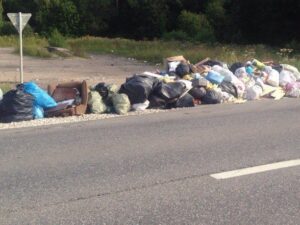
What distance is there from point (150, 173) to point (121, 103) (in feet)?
18.3

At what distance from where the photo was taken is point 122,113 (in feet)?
40.2

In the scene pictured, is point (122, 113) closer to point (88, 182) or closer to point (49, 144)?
point (49, 144)

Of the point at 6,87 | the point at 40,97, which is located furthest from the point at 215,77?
the point at 6,87

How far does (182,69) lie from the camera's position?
14992 millimetres

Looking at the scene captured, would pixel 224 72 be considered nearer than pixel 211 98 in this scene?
No

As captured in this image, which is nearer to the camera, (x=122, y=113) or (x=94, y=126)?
(x=94, y=126)

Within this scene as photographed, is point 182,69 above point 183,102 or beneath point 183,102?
above

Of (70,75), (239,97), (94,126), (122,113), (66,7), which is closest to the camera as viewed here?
(94,126)

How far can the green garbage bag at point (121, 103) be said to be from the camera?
40.4ft

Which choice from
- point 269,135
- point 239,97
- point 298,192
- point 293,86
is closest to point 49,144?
point 269,135

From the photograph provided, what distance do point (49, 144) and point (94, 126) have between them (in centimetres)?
179

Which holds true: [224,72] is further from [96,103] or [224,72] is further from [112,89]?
[96,103]

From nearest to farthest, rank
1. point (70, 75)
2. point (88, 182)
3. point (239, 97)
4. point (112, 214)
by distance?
point (112, 214), point (88, 182), point (239, 97), point (70, 75)

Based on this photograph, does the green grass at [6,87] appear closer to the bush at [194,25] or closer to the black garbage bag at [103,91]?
the black garbage bag at [103,91]
